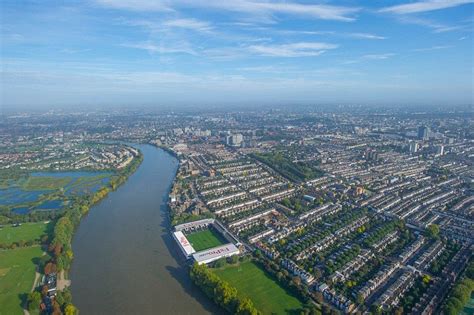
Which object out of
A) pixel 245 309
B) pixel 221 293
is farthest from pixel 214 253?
pixel 245 309

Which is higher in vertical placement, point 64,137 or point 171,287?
point 64,137

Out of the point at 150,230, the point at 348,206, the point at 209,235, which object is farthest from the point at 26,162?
the point at 348,206

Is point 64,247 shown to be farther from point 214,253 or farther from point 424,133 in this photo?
point 424,133

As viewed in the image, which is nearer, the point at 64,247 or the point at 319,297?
the point at 319,297

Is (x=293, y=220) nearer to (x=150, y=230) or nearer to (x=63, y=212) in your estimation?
(x=150, y=230)

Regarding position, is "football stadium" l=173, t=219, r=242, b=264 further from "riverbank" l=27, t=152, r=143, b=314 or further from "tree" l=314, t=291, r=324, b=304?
"riverbank" l=27, t=152, r=143, b=314

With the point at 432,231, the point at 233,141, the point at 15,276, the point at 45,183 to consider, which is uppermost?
the point at 233,141
